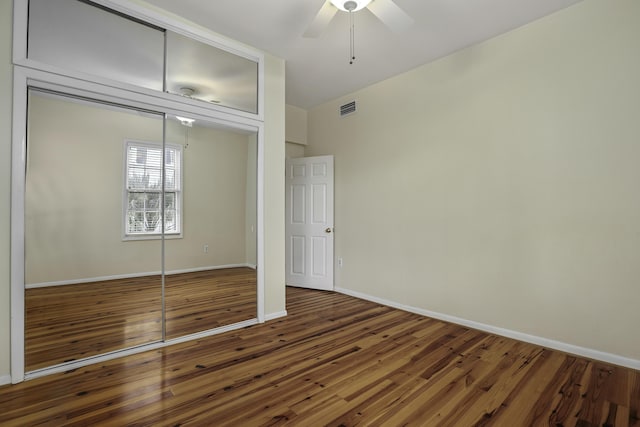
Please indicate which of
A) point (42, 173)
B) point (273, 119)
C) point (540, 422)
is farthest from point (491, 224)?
point (42, 173)

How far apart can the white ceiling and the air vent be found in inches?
22.0

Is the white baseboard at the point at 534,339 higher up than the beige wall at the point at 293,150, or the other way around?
the beige wall at the point at 293,150

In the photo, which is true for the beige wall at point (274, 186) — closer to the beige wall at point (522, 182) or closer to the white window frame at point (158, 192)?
the white window frame at point (158, 192)

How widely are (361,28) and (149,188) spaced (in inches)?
97.5

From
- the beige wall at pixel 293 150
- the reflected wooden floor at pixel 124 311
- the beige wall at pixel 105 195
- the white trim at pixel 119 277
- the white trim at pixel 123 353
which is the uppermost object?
the beige wall at pixel 293 150

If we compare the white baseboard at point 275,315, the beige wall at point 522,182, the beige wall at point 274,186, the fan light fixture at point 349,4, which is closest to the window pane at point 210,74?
the beige wall at point 274,186

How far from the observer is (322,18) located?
2225 mm

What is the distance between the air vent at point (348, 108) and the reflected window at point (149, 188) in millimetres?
2582

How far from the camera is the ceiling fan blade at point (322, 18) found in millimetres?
2137

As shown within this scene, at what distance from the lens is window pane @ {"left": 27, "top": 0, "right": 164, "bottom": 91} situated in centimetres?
216

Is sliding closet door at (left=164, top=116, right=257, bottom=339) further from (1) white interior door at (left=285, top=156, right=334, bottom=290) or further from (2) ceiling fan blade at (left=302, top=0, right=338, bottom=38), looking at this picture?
(1) white interior door at (left=285, top=156, right=334, bottom=290)

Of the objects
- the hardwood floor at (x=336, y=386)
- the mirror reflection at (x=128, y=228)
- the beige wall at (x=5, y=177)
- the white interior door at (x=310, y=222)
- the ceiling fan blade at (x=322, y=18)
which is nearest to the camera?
the hardwood floor at (x=336, y=386)

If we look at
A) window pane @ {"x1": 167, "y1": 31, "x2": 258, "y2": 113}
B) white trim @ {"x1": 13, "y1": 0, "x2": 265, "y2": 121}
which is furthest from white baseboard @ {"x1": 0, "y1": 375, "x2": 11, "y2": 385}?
window pane @ {"x1": 167, "y1": 31, "x2": 258, "y2": 113}

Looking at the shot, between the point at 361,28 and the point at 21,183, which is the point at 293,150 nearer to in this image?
the point at 361,28
